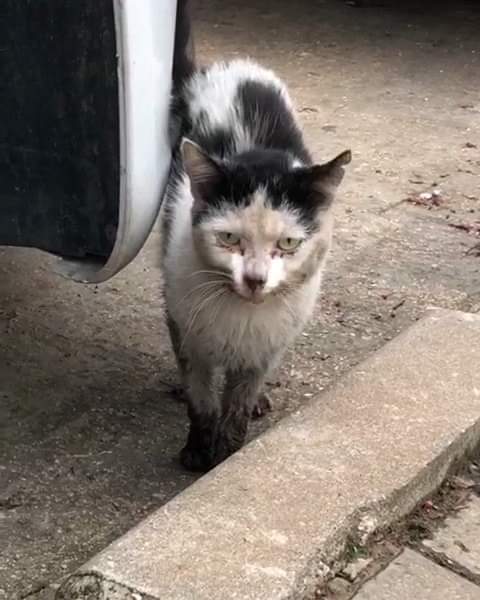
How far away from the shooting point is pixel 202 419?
2947 mm

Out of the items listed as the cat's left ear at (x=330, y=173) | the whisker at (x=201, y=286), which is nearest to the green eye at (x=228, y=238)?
the whisker at (x=201, y=286)

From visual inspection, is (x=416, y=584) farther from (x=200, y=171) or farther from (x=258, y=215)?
(x=200, y=171)

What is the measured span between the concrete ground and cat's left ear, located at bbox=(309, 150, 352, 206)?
85 centimetres

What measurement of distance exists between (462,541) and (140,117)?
3.85ft

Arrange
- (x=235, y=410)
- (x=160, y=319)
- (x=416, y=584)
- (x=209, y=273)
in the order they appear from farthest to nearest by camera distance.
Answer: (x=160, y=319) → (x=235, y=410) → (x=209, y=273) → (x=416, y=584)

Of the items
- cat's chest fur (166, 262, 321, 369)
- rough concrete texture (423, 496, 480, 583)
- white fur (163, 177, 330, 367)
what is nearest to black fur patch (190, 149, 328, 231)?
white fur (163, 177, 330, 367)

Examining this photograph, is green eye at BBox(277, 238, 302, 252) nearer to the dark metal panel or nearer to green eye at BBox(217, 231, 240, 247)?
green eye at BBox(217, 231, 240, 247)

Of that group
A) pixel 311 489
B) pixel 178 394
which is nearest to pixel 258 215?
pixel 311 489

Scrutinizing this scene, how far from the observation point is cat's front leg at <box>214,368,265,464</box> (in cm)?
292

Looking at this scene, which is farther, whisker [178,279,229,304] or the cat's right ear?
whisker [178,279,229,304]

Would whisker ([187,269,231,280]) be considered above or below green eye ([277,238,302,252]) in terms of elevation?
below

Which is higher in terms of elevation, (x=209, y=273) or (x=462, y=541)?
(x=209, y=273)

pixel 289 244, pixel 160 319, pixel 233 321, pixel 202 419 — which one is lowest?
pixel 160 319

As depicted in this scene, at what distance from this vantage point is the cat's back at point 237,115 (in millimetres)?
2924
